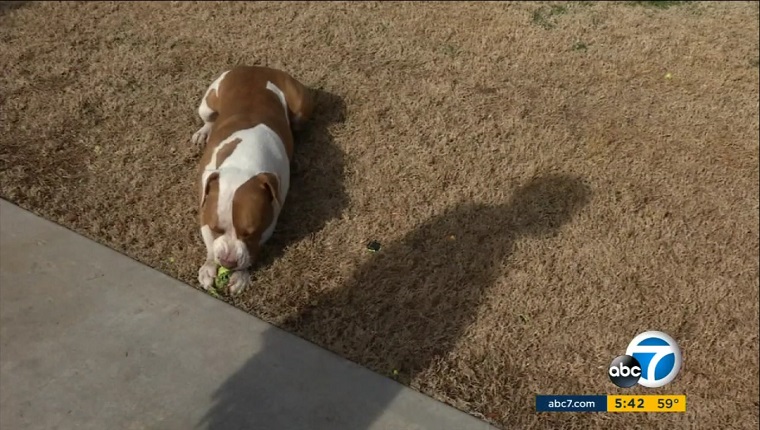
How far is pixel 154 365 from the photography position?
131 inches

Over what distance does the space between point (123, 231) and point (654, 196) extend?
384 cm

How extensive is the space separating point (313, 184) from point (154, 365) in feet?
5.94

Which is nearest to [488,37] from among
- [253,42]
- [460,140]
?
[460,140]

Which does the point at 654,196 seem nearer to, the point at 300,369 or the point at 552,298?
the point at 552,298

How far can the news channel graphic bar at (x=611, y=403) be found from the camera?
11.6 feet

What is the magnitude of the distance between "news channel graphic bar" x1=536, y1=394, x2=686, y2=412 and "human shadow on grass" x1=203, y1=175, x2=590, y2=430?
0.56 metres

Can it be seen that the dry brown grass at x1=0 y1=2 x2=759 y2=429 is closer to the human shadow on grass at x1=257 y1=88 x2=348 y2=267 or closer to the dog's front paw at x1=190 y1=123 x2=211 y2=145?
the human shadow on grass at x1=257 y1=88 x2=348 y2=267

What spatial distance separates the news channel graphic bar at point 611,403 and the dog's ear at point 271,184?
1.89 m

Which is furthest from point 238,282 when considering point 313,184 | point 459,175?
point 459,175

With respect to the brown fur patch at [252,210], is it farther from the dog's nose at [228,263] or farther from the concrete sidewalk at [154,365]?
the concrete sidewalk at [154,365]

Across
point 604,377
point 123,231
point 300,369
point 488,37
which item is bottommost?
point 604,377

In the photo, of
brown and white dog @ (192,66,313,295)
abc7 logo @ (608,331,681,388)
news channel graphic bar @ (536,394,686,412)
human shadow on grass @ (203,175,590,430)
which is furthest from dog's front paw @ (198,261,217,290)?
abc7 logo @ (608,331,681,388)

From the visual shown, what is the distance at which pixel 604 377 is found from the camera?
3697mm

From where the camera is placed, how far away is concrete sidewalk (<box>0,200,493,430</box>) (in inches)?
123
